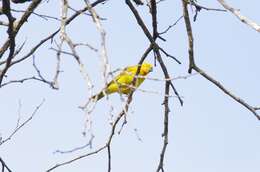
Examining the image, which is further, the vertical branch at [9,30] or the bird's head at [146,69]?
the bird's head at [146,69]

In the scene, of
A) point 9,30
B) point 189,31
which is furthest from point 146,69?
point 9,30

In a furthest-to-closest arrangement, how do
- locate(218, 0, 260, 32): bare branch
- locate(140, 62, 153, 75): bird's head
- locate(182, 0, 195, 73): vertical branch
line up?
locate(140, 62, 153, 75): bird's head, locate(182, 0, 195, 73): vertical branch, locate(218, 0, 260, 32): bare branch

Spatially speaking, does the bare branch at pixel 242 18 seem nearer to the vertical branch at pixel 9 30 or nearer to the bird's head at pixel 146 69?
the vertical branch at pixel 9 30

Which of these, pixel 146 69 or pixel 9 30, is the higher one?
pixel 9 30

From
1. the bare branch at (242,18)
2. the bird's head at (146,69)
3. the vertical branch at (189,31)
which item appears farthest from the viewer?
the bird's head at (146,69)

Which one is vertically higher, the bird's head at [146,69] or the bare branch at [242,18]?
the bare branch at [242,18]

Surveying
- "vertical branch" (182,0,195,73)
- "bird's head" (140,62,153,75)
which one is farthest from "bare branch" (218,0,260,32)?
"bird's head" (140,62,153,75)

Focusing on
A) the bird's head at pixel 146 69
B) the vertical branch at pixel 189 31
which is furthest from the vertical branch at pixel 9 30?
the bird's head at pixel 146 69

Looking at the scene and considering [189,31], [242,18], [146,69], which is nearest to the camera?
[242,18]

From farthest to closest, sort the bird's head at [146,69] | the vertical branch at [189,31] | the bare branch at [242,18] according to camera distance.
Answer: the bird's head at [146,69] → the vertical branch at [189,31] → the bare branch at [242,18]

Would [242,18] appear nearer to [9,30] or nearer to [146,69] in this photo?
[9,30]

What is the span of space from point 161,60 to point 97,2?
60cm

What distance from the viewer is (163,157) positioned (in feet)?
14.3

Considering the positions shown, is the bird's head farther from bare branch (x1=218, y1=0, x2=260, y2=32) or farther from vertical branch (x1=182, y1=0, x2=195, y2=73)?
bare branch (x1=218, y1=0, x2=260, y2=32)
